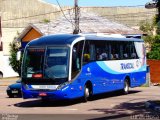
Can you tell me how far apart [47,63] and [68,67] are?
2.90 ft

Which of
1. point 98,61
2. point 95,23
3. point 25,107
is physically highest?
point 95,23

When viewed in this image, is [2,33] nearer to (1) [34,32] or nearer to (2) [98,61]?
(1) [34,32]

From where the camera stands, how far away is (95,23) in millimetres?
59281

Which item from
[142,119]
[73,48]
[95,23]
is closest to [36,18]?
[95,23]

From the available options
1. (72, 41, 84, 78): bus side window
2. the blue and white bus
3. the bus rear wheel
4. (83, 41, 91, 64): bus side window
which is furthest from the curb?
(83, 41, 91, 64): bus side window

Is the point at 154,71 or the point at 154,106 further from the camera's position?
the point at 154,71

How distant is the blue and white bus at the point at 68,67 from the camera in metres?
20.9

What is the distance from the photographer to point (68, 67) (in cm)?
2098

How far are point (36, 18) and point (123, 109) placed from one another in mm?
51101

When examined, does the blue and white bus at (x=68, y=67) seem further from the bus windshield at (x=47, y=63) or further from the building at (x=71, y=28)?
the building at (x=71, y=28)

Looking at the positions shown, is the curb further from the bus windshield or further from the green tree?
the green tree

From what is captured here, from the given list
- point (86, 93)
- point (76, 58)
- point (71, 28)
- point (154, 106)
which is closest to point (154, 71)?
point (86, 93)

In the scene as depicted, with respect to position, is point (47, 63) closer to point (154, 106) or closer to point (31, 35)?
point (154, 106)

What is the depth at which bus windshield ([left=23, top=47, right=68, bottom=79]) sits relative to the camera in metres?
20.9
